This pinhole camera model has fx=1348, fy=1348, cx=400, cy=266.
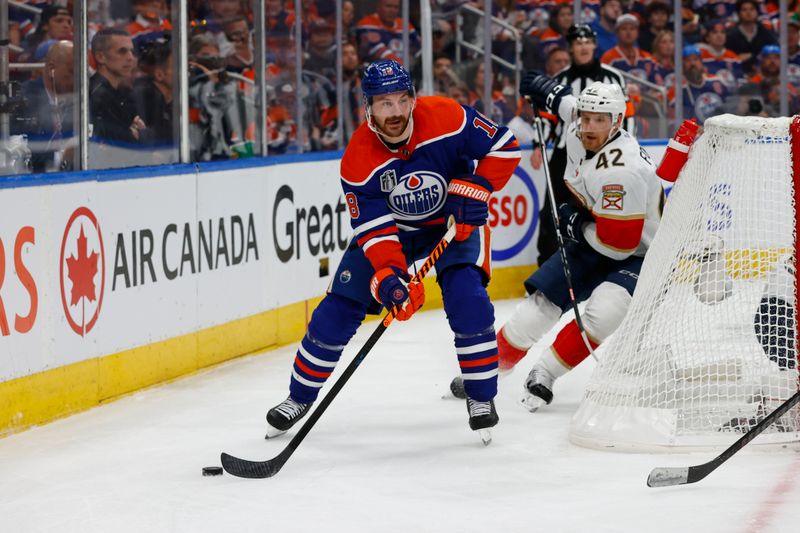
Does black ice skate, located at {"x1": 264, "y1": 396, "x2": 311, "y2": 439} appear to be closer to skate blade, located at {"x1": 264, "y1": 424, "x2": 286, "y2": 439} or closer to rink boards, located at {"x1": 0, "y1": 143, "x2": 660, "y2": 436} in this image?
skate blade, located at {"x1": 264, "y1": 424, "x2": 286, "y2": 439}

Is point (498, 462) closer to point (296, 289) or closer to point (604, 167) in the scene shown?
point (604, 167)

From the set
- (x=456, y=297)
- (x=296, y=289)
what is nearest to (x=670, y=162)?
(x=456, y=297)

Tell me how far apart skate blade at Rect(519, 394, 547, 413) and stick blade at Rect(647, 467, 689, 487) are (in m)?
1.00

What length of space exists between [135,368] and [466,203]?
143 centimetres

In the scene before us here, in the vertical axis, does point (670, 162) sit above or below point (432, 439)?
above

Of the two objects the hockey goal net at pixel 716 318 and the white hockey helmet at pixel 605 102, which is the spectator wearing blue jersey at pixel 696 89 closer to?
the white hockey helmet at pixel 605 102

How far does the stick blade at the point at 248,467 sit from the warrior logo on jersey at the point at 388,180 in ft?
2.58

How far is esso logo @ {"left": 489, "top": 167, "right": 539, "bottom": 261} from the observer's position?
6711mm

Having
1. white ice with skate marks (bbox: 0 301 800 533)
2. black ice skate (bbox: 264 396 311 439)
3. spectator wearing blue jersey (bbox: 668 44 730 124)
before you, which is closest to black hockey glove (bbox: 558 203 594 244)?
white ice with skate marks (bbox: 0 301 800 533)

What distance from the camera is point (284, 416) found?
3.65 meters

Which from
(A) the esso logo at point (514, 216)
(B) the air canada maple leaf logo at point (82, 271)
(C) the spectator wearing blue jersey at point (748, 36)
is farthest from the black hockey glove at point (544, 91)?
(C) the spectator wearing blue jersey at point (748, 36)

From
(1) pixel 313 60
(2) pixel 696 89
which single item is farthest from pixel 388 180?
(2) pixel 696 89

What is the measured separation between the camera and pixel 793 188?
339 centimetres

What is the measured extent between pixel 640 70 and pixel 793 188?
4393mm
